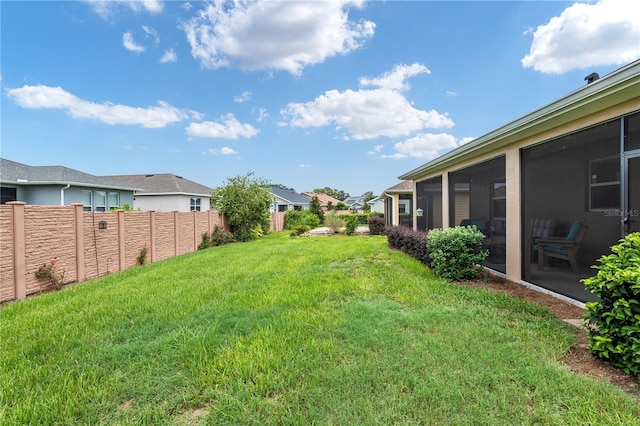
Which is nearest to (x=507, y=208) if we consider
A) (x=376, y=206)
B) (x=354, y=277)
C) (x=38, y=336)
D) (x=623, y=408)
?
(x=354, y=277)

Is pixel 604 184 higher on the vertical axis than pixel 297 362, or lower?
higher

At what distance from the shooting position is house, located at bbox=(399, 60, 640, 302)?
3.63m

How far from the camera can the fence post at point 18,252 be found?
17.7 ft

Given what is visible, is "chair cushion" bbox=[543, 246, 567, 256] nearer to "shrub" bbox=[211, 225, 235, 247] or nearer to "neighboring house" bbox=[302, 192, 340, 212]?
"shrub" bbox=[211, 225, 235, 247]

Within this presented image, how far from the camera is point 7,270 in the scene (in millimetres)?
5273

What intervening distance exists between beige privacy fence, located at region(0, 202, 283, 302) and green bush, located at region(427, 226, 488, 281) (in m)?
8.25

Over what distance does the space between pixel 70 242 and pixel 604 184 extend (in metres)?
11.0

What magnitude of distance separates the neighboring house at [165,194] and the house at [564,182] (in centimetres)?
1972

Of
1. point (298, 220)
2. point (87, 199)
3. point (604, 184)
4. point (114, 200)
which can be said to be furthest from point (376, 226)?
point (87, 199)

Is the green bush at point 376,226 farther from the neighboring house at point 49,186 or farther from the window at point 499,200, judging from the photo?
the neighboring house at point 49,186

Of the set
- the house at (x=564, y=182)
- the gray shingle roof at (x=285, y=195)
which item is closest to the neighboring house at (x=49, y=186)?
the house at (x=564, y=182)

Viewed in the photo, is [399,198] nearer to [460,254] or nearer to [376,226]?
[376,226]

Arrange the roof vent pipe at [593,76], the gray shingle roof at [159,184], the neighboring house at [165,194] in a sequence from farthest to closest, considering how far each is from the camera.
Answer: the gray shingle roof at [159,184] → the neighboring house at [165,194] → the roof vent pipe at [593,76]

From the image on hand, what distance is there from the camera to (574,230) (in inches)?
216
